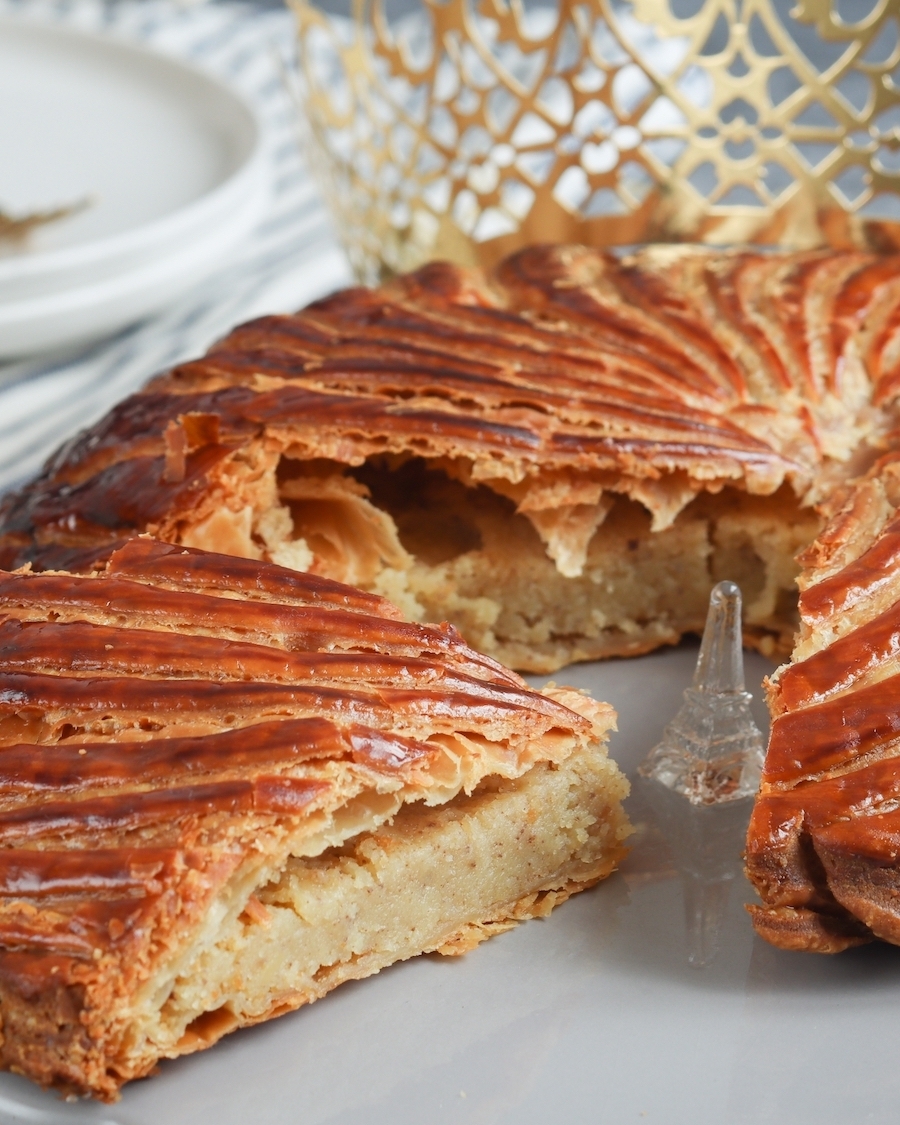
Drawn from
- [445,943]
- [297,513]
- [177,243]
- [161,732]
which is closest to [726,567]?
[297,513]

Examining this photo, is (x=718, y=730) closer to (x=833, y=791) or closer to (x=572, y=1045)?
(x=833, y=791)

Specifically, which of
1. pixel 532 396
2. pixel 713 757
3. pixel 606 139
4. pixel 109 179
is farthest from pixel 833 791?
pixel 109 179

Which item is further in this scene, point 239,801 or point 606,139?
point 606,139

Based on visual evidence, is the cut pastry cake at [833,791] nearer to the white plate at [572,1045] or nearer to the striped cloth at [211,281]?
the white plate at [572,1045]

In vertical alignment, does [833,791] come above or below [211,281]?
below

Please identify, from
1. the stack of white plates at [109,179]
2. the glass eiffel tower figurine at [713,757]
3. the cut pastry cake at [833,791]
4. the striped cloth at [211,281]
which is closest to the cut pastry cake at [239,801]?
the glass eiffel tower figurine at [713,757]

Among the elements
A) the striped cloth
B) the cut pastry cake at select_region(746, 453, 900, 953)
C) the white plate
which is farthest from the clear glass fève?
the striped cloth
